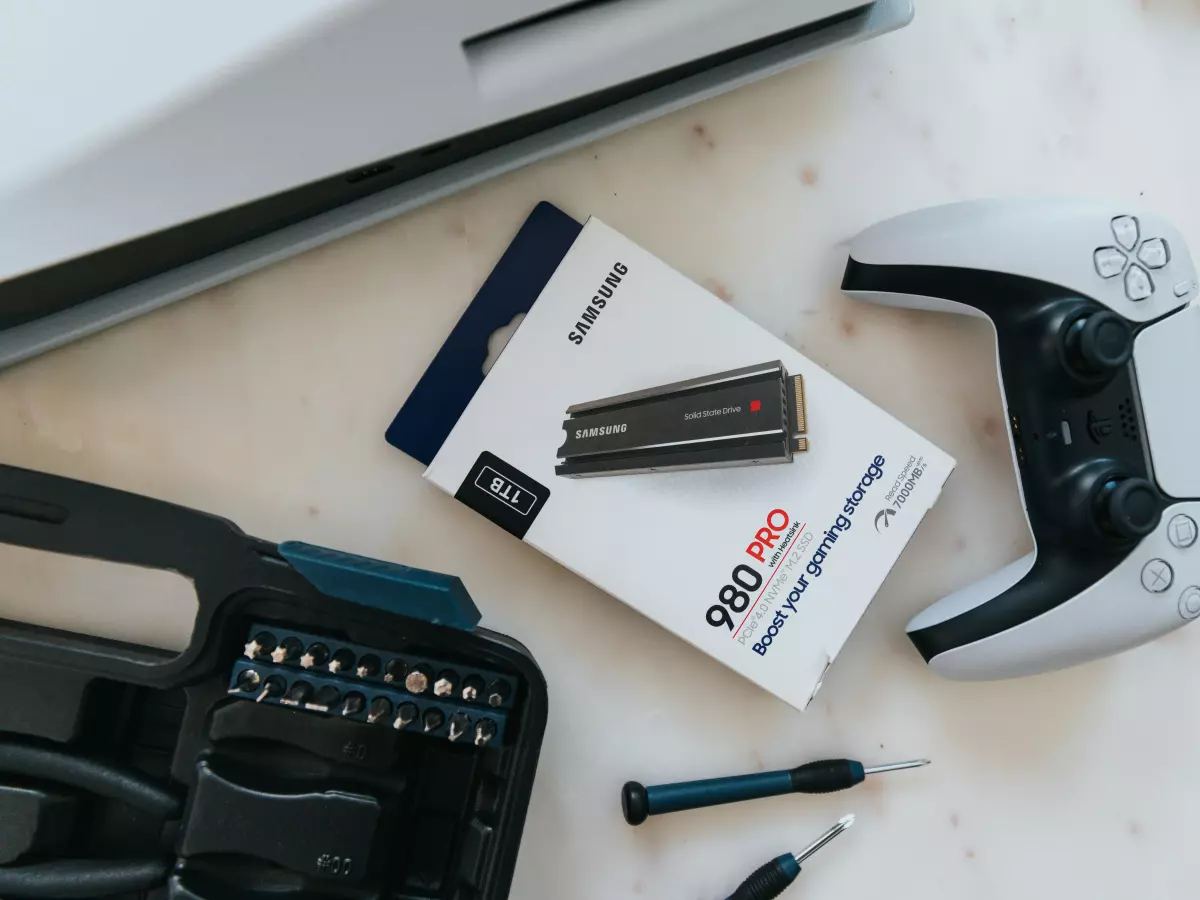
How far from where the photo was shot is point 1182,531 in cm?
52

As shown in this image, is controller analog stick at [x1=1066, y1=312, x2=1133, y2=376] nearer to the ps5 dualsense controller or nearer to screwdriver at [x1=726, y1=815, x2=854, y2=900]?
the ps5 dualsense controller

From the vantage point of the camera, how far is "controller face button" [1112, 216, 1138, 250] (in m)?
0.53

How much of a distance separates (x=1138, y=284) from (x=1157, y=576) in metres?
0.18

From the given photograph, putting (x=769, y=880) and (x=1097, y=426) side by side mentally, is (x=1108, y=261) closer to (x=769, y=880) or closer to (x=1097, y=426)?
(x=1097, y=426)

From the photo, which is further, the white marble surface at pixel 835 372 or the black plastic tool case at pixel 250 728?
the white marble surface at pixel 835 372

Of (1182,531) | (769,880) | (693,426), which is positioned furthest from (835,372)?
(769,880)

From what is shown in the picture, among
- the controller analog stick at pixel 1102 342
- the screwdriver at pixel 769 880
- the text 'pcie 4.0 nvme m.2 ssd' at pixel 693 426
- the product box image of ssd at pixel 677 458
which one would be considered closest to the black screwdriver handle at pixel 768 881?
the screwdriver at pixel 769 880

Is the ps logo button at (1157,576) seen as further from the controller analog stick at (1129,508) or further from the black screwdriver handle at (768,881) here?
the black screwdriver handle at (768,881)

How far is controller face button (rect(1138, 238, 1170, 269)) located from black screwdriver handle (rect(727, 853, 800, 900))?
0.44 m

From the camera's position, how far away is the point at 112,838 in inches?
18.9

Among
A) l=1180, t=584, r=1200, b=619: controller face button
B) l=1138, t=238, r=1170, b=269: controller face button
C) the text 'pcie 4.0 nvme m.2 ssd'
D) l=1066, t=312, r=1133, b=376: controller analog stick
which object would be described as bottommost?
l=1180, t=584, r=1200, b=619: controller face button

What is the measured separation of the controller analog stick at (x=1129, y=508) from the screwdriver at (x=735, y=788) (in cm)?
22

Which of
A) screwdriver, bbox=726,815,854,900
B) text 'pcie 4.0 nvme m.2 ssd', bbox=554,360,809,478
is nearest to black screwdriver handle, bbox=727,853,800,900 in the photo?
screwdriver, bbox=726,815,854,900

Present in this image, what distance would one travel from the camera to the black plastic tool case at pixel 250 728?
0.44 meters
